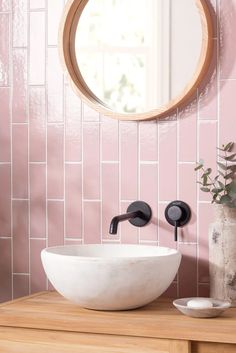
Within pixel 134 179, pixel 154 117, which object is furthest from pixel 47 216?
pixel 154 117

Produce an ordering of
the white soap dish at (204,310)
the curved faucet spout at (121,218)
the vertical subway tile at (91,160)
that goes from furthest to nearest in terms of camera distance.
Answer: the vertical subway tile at (91,160) → the curved faucet spout at (121,218) → the white soap dish at (204,310)

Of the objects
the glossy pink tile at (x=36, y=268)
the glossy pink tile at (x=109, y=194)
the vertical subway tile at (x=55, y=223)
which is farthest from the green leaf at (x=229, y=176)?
the glossy pink tile at (x=36, y=268)

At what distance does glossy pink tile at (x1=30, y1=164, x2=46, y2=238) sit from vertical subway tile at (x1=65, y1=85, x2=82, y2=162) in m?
0.12

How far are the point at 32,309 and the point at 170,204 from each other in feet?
1.89

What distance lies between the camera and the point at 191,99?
8.45ft

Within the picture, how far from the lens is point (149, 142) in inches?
104

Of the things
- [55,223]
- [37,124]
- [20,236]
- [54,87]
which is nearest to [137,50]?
[54,87]

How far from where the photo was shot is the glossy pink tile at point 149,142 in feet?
8.61

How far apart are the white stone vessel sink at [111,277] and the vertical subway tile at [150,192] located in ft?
1.04

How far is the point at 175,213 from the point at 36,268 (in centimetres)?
56

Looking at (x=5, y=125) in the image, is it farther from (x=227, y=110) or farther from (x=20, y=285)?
(x=227, y=110)

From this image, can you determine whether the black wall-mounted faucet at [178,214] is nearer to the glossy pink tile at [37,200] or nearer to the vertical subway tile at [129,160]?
the vertical subway tile at [129,160]

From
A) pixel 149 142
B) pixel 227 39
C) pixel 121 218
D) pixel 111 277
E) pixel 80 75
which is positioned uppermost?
pixel 227 39

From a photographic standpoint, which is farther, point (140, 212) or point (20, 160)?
point (20, 160)
